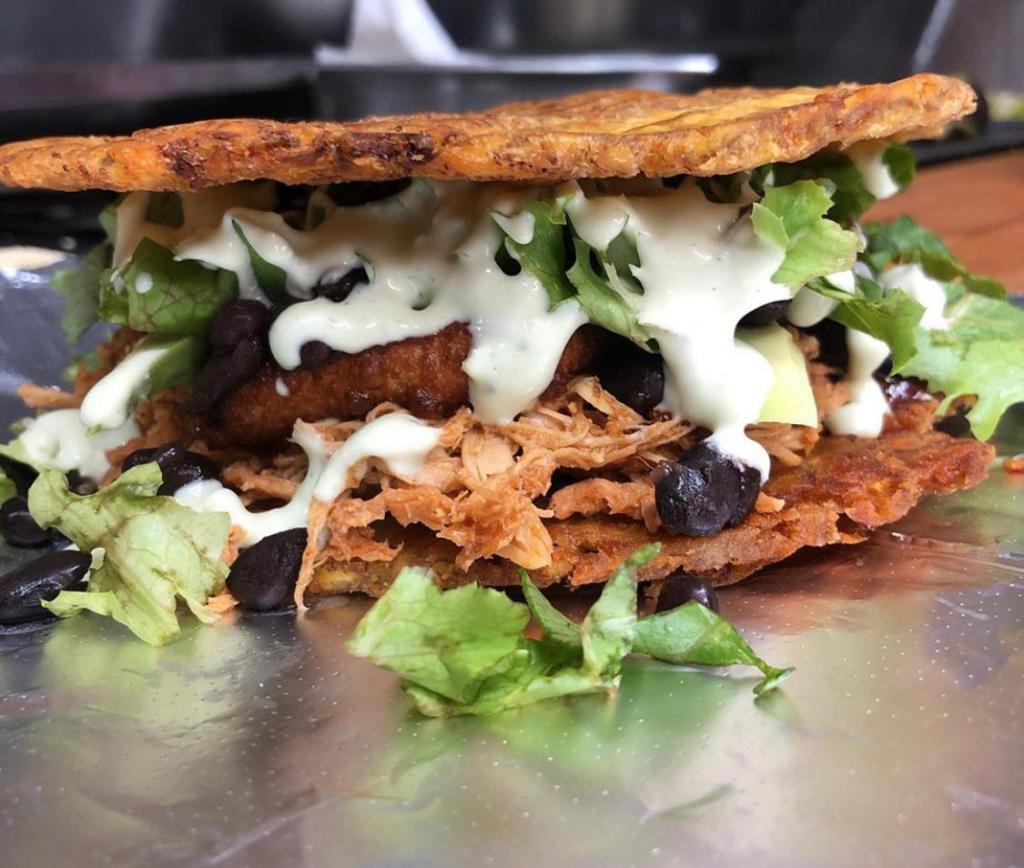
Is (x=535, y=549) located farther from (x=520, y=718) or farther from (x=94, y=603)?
(x=94, y=603)

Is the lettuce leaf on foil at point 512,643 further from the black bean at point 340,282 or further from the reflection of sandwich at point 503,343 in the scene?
the black bean at point 340,282

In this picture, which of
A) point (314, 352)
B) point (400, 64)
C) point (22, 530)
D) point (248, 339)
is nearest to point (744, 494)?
point (314, 352)

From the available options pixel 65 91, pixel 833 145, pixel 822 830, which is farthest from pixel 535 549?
pixel 65 91

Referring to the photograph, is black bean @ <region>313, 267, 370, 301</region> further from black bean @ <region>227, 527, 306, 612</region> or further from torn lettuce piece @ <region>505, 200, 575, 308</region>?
black bean @ <region>227, 527, 306, 612</region>

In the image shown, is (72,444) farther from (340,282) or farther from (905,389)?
(905,389)

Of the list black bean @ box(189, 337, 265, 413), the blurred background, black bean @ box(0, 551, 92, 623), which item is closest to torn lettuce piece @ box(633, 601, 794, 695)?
black bean @ box(189, 337, 265, 413)
